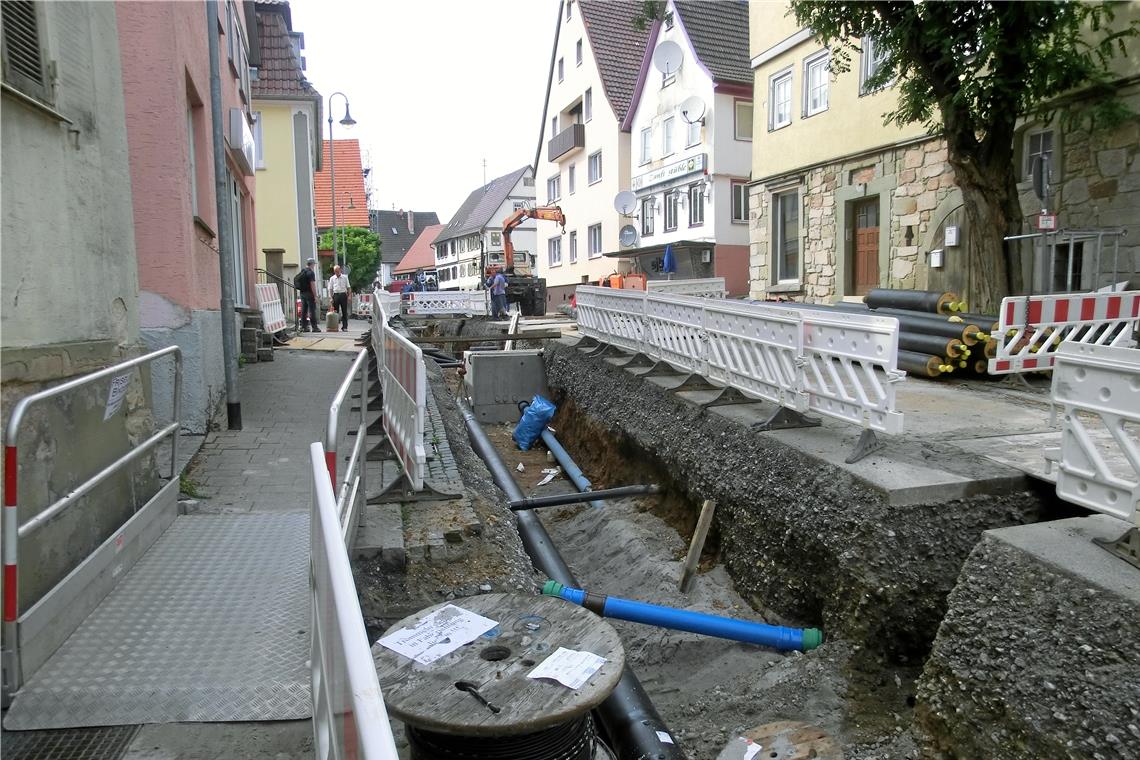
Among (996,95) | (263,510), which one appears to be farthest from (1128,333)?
(263,510)

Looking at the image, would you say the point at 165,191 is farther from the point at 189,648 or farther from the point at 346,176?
the point at 346,176

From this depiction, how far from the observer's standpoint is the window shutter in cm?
331

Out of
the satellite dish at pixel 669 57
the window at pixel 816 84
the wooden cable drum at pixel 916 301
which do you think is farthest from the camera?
the satellite dish at pixel 669 57

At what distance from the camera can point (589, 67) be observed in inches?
1270

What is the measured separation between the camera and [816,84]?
51.3 ft

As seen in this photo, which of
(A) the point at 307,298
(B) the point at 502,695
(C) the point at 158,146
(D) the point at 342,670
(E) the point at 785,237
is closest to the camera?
(D) the point at 342,670

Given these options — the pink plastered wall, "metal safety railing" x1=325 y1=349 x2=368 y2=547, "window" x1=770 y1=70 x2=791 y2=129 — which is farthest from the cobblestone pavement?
"window" x1=770 y1=70 x2=791 y2=129

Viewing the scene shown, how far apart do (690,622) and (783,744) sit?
1171mm

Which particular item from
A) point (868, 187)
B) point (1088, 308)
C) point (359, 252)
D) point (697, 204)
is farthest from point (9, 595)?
point (359, 252)

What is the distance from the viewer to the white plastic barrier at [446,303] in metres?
22.3

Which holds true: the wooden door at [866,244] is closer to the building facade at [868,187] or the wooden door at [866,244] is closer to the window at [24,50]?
the building facade at [868,187]

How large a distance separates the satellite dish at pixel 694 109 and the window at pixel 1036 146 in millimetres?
13974

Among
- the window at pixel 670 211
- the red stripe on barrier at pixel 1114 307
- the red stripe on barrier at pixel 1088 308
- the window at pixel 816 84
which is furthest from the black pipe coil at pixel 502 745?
the window at pixel 670 211

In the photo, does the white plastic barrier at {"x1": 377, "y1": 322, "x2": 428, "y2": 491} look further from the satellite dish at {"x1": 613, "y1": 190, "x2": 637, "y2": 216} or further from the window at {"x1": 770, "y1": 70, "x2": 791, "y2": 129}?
the satellite dish at {"x1": 613, "y1": 190, "x2": 637, "y2": 216}
